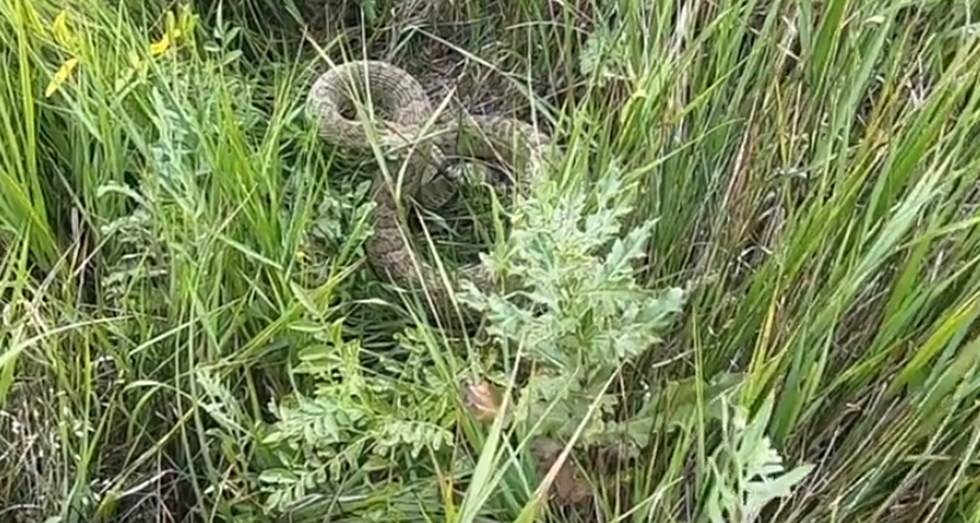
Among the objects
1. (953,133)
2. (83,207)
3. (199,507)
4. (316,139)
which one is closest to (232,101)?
(316,139)

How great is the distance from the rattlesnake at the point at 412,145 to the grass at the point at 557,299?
0.20 ft

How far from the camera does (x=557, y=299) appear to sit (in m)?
1.17

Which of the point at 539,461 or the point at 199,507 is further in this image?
the point at 199,507

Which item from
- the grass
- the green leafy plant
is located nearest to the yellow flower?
the grass

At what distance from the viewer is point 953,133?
1.26m

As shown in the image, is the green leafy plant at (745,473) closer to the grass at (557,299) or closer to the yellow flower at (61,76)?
the grass at (557,299)

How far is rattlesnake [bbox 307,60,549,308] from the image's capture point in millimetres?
1658

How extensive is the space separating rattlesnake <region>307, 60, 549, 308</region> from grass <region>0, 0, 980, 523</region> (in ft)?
0.20

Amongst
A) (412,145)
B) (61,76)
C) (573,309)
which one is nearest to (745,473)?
(573,309)

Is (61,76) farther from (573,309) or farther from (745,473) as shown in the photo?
(745,473)

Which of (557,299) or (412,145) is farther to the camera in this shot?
(412,145)

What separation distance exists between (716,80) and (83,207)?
834 millimetres

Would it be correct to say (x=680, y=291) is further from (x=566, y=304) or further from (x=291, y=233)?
(x=291, y=233)

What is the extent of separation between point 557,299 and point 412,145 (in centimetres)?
48
